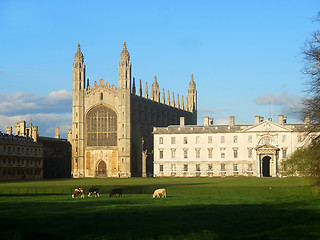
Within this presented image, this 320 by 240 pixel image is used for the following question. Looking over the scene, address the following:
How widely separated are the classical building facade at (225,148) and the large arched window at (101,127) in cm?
805

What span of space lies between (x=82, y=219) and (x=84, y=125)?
259 ft

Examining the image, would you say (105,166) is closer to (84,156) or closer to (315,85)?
(84,156)

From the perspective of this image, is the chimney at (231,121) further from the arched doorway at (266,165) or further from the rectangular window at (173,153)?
the rectangular window at (173,153)

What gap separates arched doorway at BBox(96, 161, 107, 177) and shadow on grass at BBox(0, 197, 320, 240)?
6898 cm

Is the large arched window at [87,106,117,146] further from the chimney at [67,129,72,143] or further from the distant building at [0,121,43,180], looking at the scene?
the distant building at [0,121,43,180]

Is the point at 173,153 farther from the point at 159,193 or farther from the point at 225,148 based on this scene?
the point at 159,193

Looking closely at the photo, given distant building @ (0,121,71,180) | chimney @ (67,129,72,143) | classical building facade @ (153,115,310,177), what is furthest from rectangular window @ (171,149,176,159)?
chimney @ (67,129,72,143)

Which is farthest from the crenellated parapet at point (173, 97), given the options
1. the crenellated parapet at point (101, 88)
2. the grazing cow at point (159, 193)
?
the grazing cow at point (159, 193)

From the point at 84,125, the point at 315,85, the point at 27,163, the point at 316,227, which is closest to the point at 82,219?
the point at 316,227

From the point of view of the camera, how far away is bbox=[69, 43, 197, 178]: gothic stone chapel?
10006cm

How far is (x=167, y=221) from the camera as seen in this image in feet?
82.8

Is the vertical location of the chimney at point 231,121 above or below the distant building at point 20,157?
above

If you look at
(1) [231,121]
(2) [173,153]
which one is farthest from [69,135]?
(1) [231,121]

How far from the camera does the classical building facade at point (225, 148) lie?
9294cm
